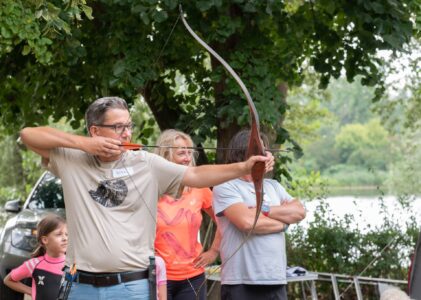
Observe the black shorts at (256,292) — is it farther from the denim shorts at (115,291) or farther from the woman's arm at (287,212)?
the denim shorts at (115,291)

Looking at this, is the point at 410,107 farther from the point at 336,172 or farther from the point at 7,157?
the point at 336,172

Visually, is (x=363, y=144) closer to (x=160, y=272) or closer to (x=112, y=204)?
(x=160, y=272)

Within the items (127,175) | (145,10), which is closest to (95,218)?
(127,175)

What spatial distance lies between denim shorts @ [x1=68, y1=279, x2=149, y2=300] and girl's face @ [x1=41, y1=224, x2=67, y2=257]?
2470mm

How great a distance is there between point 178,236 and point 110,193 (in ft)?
4.74

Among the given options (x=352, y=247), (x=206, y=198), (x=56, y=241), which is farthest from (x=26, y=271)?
(x=352, y=247)

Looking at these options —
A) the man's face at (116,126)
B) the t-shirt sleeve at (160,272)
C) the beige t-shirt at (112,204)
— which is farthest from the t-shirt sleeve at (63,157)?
the t-shirt sleeve at (160,272)

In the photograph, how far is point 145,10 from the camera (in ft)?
26.8

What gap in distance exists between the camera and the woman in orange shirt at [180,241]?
5684 mm

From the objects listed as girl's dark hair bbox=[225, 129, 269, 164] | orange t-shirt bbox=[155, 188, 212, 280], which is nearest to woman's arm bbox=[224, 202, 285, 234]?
girl's dark hair bbox=[225, 129, 269, 164]

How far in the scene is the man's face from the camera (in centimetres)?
439

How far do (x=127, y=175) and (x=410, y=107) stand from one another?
39.9 ft

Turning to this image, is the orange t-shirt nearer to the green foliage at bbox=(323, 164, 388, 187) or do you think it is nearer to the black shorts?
the black shorts

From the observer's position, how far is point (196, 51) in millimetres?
10094
